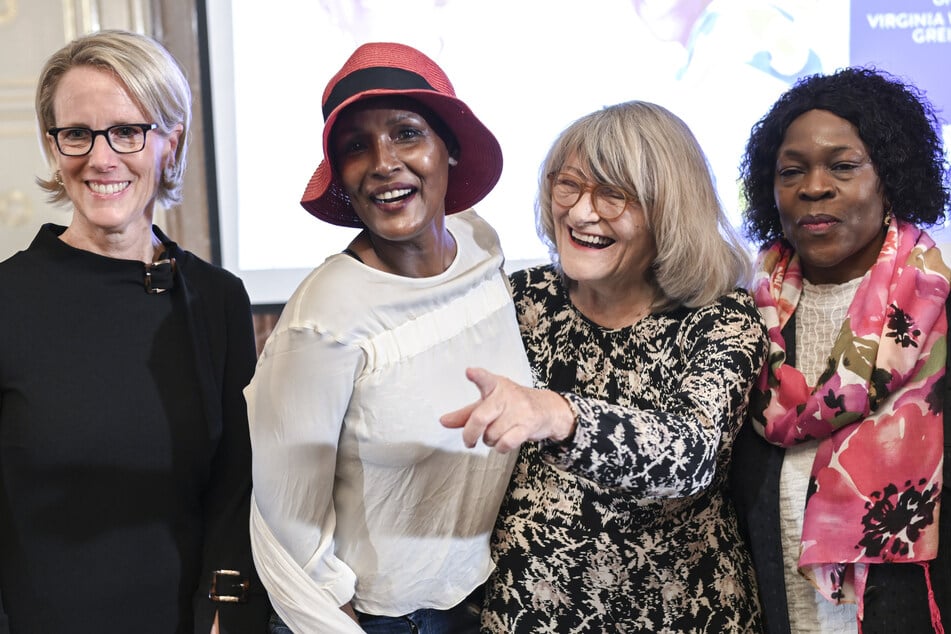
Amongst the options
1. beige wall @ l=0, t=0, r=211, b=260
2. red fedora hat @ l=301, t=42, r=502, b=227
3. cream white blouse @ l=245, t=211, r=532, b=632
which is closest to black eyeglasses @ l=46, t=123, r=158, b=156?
red fedora hat @ l=301, t=42, r=502, b=227

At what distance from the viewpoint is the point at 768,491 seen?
5.20 ft

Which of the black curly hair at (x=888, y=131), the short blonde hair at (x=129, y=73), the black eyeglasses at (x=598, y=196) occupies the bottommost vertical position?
the black eyeglasses at (x=598, y=196)

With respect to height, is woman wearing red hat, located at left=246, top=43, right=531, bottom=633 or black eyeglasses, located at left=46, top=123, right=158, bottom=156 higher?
black eyeglasses, located at left=46, top=123, right=158, bottom=156

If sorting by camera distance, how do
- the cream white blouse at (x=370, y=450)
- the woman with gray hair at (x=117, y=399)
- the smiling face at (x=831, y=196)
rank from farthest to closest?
the smiling face at (x=831, y=196) → the woman with gray hair at (x=117, y=399) → the cream white blouse at (x=370, y=450)

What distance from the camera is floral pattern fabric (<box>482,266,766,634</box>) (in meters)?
1.47

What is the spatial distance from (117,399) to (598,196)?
0.85 m

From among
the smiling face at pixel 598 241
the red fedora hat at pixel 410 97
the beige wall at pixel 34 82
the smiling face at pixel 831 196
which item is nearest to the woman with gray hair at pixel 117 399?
the red fedora hat at pixel 410 97

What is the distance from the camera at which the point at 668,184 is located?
148 cm

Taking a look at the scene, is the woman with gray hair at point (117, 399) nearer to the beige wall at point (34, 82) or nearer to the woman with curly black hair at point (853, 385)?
the woman with curly black hair at point (853, 385)

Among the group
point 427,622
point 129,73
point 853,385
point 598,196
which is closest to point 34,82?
point 129,73

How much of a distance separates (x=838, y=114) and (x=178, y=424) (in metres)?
1.26

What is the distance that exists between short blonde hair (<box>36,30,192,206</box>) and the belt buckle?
2.31 feet

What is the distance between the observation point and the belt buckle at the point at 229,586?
1505mm

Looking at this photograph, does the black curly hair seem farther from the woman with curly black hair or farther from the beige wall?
the beige wall
